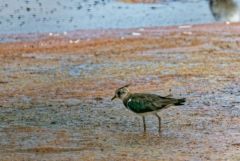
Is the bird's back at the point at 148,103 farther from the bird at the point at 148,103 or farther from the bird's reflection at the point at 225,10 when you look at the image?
the bird's reflection at the point at 225,10

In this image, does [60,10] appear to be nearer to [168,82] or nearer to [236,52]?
[236,52]

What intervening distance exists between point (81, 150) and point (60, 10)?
15.0 meters

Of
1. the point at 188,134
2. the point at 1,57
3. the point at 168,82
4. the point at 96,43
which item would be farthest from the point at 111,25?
the point at 188,134

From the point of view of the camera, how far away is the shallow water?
20.4 meters

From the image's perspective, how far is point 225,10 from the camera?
23578 millimetres

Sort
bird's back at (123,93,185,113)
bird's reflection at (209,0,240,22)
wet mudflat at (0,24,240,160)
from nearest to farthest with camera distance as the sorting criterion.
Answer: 1. wet mudflat at (0,24,240,160)
2. bird's back at (123,93,185,113)
3. bird's reflection at (209,0,240,22)

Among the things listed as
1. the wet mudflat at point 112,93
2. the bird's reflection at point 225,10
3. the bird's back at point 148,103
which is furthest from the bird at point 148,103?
the bird's reflection at point 225,10

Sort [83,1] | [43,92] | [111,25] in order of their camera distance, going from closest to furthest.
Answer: [43,92] → [111,25] → [83,1]

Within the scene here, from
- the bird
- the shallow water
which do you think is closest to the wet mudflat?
the bird

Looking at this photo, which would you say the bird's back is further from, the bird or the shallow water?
the shallow water

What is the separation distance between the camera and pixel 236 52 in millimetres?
15539

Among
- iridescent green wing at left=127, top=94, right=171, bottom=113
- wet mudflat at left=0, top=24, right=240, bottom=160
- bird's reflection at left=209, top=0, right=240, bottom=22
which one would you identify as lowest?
bird's reflection at left=209, top=0, right=240, bottom=22

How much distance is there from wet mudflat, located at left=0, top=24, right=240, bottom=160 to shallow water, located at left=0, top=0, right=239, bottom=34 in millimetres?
1654

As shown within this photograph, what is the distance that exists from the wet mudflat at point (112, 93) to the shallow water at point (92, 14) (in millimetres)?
1654
